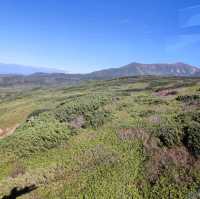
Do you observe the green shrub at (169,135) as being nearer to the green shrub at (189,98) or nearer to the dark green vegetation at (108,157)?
the dark green vegetation at (108,157)

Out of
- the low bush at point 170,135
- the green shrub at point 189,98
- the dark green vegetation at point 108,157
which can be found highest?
the green shrub at point 189,98

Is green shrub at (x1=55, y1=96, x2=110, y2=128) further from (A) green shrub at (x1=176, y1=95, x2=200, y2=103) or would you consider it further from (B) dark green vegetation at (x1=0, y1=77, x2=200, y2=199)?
(A) green shrub at (x1=176, y1=95, x2=200, y2=103)

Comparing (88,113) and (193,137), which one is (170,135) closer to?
(193,137)

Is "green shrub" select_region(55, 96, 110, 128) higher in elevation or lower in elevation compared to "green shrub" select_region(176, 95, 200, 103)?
lower

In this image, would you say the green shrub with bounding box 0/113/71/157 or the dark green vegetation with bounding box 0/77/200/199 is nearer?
the dark green vegetation with bounding box 0/77/200/199

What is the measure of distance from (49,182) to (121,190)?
5.24m

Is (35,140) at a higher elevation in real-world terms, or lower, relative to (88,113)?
lower

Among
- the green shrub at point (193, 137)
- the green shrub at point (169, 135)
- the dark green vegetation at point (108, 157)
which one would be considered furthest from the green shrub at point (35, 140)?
the green shrub at point (193, 137)

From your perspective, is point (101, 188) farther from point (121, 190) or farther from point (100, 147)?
point (100, 147)

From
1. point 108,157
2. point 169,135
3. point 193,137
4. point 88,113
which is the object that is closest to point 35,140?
point 108,157

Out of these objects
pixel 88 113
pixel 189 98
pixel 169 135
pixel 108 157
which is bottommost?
pixel 108 157

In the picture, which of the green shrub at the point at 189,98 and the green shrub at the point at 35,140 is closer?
the green shrub at the point at 35,140

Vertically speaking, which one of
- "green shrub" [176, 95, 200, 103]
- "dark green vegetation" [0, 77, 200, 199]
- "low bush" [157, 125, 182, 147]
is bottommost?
"dark green vegetation" [0, 77, 200, 199]

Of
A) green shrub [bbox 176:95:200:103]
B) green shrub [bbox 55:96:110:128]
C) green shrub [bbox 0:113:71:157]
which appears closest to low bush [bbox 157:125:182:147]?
green shrub [bbox 55:96:110:128]
